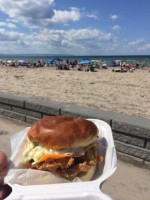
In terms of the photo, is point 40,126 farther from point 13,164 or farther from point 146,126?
point 146,126

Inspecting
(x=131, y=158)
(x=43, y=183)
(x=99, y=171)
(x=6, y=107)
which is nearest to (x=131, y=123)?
(x=131, y=158)

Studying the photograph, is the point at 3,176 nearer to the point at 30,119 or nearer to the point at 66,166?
the point at 66,166

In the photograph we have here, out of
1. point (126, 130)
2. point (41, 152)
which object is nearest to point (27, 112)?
point (126, 130)

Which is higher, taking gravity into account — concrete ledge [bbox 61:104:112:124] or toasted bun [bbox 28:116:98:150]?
toasted bun [bbox 28:116:98:150]

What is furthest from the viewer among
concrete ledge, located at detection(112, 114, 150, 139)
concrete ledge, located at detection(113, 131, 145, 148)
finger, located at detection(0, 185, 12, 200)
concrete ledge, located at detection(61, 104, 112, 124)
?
concrete ledge, located at detection(61, 104, 112, 124)

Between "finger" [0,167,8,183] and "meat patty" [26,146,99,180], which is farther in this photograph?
"meat patty" [26,146,99,180]

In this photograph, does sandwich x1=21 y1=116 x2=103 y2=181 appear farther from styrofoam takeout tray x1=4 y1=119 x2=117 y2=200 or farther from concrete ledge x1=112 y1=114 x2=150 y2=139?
concrete ledge x1=112 y1=114 x2=150 y2=139

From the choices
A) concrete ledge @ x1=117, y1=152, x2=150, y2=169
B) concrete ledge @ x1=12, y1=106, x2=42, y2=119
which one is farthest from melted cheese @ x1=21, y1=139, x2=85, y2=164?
concrete ledge @ x1=12, y1=106, x2=42, y2=119

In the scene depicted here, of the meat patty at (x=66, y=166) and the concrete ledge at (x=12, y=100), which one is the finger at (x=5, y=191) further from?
the concrete ledge at (x=12, y=100)
